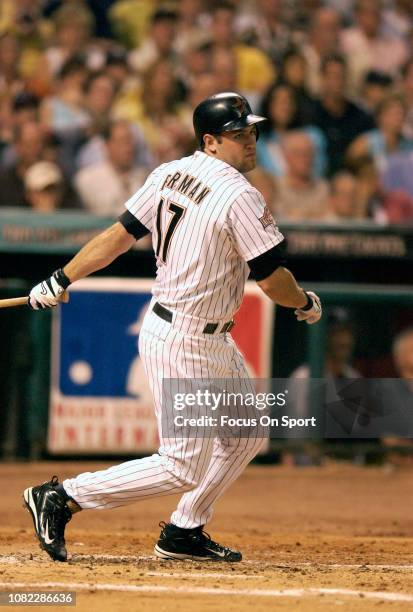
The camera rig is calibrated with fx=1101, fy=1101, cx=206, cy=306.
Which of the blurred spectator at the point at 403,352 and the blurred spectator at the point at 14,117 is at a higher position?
the blurred spectator at the point at 14,117

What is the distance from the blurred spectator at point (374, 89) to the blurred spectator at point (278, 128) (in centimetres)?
75

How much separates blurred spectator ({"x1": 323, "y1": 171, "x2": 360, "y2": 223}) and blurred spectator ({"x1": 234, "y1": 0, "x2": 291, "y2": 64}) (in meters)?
1.64

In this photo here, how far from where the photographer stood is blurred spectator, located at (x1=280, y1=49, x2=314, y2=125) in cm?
914

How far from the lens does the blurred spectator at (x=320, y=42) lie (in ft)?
31.7

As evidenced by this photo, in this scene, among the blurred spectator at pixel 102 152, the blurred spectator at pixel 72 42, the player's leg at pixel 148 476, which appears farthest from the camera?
the blurred spectator at pixel 72 42

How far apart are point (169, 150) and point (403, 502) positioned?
3332 millimetres

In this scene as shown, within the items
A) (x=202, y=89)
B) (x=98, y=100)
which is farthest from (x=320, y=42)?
(x=98, y=100)

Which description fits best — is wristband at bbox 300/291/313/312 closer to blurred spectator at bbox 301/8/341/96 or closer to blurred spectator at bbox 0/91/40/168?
blurred spectator at bbox 0/91/40/168

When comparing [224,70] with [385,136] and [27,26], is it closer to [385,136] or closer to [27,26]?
[385,136]

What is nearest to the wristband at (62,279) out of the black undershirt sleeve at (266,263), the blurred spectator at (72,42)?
the black undershirt sleeve at (266,263)

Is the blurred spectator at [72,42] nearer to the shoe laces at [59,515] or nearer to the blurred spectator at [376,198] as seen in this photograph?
the blurred spectator at [376,198]

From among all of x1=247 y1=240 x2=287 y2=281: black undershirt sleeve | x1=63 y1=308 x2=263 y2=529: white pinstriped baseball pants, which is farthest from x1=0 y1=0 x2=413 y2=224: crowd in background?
x1=247 y1=240 x2=287 y2=281: black undershirt sleeve

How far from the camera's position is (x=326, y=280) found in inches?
329

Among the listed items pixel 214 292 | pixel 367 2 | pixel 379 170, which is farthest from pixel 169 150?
pixel 214 292
